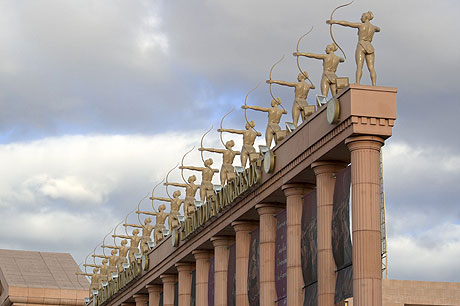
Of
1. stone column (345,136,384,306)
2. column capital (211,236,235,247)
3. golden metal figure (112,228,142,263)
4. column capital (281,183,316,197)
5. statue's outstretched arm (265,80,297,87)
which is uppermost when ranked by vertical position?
statue's outstretched arm (265,80,297,87)

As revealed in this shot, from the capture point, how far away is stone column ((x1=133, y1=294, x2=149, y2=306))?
2923 inches

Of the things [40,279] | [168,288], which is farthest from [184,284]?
[40,279]

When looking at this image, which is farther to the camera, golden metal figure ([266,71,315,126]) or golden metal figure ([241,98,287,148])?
golden metal figure ([241,98,287,148])

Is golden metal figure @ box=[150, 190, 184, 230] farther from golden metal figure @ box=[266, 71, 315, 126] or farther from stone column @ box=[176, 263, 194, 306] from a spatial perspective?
golden metal figure @ box=[266, 71, 315, 126]

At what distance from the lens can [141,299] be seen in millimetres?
74438

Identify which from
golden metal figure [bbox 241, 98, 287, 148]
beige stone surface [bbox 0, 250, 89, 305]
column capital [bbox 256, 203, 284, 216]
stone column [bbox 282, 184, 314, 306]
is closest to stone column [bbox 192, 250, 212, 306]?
column capital [bbox 256, 203, 284, 216]

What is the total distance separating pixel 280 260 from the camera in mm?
49906

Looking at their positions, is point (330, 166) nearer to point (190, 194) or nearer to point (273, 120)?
point (273, 120)

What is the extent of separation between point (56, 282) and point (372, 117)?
71.1 metres

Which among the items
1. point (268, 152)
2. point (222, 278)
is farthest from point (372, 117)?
point (222, 278)

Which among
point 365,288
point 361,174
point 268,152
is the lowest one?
point 365,288

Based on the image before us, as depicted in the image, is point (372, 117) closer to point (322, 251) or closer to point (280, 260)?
point (322, 251)

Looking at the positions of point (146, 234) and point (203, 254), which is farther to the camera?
point (146, 234)

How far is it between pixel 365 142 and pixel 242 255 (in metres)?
15.2
